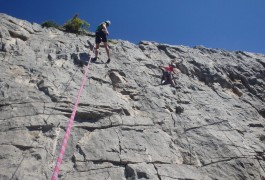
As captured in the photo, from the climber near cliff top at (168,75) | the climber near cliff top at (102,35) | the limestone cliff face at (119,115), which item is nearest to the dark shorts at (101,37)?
the climber near cliff top at (102,35)

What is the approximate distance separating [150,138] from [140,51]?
→ 7.35 m

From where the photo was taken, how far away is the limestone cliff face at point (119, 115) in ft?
27.8

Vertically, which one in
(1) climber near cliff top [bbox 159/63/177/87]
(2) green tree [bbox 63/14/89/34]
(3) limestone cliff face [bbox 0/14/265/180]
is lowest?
(3) limestone cliff face [bbox 0/14/265/180]

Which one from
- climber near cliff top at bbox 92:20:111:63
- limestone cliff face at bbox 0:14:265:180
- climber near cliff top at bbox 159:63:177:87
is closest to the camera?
limestone cliff face at bbox 0:14:265:180

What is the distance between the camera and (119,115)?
1044 centimetres

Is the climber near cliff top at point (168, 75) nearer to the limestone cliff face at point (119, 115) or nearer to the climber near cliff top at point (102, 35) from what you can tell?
the limestone cliff face at point (119, 115)

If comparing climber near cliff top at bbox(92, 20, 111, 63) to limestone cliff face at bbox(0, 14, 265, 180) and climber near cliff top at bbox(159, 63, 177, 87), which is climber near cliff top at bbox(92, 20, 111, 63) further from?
climber near cliff top at bbox(159, 63, 177, 87)

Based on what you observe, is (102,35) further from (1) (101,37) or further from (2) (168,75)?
(2) (168,75)

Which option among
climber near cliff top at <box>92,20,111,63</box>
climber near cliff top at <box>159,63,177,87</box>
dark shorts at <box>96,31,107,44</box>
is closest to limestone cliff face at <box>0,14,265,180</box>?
climber near cliff top at <box>159,63,177,87</box>

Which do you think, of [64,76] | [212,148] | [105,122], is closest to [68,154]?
[105,122]

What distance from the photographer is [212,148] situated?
10.3 metres

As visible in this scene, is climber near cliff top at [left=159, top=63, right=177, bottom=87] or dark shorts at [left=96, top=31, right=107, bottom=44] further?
dark shorts at [left=96, top=31, right=107, bottom=44]

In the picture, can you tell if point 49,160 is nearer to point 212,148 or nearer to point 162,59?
point 212,148

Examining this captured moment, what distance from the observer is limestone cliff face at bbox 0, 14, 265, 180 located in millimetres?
8469
